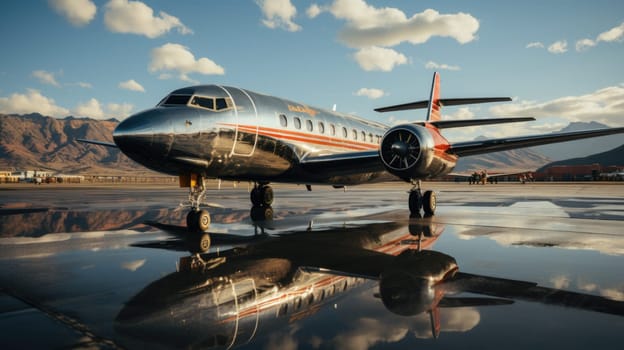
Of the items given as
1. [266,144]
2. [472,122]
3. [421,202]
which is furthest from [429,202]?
[266,144]

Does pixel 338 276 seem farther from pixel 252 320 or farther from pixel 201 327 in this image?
pixel 201 327

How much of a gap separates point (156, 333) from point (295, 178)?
1204 centimetres

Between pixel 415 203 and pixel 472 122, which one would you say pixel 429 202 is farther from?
pixel 472 122

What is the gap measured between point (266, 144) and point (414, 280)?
347 inches

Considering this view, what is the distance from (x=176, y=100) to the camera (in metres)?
11.5

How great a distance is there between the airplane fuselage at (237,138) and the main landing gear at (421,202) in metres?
1.04

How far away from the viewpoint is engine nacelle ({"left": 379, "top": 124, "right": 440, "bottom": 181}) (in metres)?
13.2

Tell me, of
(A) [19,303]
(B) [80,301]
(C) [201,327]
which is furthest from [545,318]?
(A) [19,303]

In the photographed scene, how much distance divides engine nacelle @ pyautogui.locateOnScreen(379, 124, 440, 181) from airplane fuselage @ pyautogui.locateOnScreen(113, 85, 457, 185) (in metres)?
0.49

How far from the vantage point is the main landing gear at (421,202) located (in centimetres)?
1494

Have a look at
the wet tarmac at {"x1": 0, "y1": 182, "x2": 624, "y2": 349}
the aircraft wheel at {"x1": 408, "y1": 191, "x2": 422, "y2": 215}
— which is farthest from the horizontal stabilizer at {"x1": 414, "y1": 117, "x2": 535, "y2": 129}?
the wet tarmac at {"x1": 0, "y1": 182, "x2": 624, "y2": 349}

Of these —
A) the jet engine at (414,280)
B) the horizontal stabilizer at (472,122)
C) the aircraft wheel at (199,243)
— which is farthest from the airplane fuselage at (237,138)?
the jet engine at (414,280)

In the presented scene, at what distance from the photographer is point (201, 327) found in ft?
12.2

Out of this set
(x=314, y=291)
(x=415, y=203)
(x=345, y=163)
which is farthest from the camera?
(x=415, y=203)
